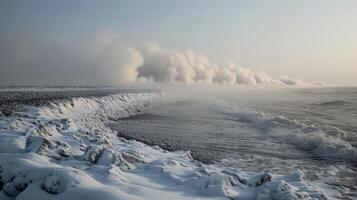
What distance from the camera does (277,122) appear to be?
23.6m

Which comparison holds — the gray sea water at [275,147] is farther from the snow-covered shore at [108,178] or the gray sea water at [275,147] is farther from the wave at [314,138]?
the snow-covered shore at [108,178]

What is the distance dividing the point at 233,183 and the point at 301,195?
1461mm

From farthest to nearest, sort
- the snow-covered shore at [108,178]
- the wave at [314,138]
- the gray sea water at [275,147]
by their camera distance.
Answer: the wave at [314,138]
the gray sea water at [275,147]
the snow-covered shore at [108,178]

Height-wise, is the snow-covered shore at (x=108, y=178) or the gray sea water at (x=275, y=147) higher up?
the snow-covered shore at (x=108, y=178)

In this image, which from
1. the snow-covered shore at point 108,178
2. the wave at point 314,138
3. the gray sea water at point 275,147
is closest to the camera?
the snow-covered shore at point 108,178

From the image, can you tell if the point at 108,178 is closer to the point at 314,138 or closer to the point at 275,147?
the point at 275,147

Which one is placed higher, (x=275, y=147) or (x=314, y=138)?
(x=314, y=138)

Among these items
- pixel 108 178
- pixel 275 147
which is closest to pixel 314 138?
pixel 275 147

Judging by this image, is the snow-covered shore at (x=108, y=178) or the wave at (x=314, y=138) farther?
the wave at (x=314, y=138)

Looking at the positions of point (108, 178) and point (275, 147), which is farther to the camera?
point (275, 147)

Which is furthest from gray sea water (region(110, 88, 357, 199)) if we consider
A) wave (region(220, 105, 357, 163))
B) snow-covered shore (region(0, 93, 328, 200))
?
snow-covered shore (region(0, 93, 328, 200))

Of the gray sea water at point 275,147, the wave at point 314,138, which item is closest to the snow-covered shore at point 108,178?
the gray sea water at point 275,147

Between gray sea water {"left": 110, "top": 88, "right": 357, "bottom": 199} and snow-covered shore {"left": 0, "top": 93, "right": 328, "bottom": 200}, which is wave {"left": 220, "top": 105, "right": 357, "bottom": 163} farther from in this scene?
snow-covered shore {"left": 0, "top": 93, "right": 328, "bottom": 200}

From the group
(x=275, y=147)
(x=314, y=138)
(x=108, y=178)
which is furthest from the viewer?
(x=314, y=138)
